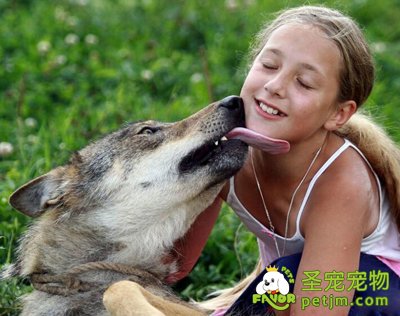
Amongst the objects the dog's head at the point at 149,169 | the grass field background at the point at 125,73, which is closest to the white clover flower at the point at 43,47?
the grass field background at the point at 125,73

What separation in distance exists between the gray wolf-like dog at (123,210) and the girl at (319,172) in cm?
26

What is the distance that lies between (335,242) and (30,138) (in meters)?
2.93

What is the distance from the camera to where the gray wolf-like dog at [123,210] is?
4.29 meters

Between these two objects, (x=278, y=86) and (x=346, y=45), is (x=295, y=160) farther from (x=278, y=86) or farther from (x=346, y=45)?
(x=346, y=45)

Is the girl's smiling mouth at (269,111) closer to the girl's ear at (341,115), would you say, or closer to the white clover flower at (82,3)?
the girl's ear at (341,115)

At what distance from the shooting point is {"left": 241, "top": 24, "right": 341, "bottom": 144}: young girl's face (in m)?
4.21

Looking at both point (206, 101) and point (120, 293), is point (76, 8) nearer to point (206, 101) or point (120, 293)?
point (206, 101)

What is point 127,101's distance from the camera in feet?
23.7

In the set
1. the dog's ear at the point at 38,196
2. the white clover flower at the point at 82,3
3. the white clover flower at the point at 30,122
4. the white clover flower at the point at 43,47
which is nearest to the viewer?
the dog's ear at the point at 38,196

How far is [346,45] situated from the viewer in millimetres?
4301

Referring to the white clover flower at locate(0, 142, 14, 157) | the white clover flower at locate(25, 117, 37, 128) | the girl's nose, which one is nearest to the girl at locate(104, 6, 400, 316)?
the girl's nose

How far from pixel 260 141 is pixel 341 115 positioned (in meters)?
0.45

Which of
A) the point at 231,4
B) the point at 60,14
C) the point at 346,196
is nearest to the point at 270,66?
the point at 346,196

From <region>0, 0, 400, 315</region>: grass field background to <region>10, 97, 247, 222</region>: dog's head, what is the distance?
67cm
